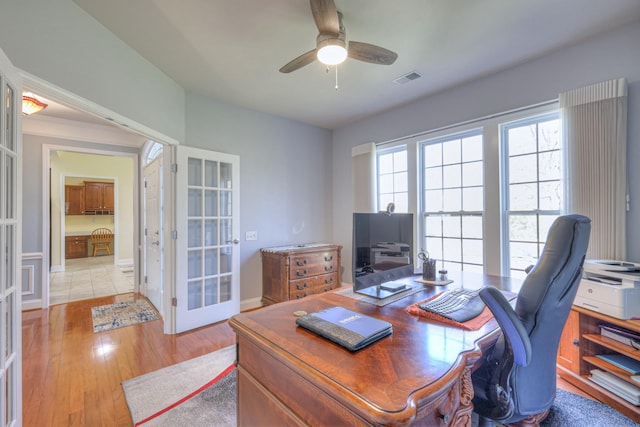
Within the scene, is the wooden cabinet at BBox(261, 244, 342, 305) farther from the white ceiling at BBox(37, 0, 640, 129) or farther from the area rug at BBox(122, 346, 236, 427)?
the white ceiling at BBox(37, 0, 640, 129)

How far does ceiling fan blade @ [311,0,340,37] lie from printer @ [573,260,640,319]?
2.42 meters

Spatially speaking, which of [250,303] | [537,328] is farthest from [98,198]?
[537,328]

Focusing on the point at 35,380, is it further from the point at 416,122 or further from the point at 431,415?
the point at 416,122

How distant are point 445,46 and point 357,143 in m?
2.05

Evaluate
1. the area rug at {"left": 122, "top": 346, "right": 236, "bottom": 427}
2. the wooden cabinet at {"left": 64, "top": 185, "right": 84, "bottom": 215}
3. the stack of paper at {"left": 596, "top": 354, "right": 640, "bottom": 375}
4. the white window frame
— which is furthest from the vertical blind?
the wooden cabinet at {"left": 64, "top": 185, "right": 84, "bottom": 215}

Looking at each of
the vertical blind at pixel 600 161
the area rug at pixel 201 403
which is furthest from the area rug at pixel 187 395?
the vertical blind at pixel 600 161

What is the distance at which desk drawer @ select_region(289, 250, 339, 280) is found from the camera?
356cm

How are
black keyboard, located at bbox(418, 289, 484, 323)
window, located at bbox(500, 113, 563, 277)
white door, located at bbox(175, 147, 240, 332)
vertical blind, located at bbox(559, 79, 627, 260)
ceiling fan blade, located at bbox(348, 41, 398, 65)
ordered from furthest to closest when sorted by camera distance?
white door, located at bbox(175, 147, 240, 332)
window, located at bbox(500, 113, 563, 277)
vertical blind, located at bbox(559, 79, 627, 260)
ceiling fan blade, located at bbox(348, 41, 398, 65)
black keyboard, located at bbox(418, 289, 484, 323)

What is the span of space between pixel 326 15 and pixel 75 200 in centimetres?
931

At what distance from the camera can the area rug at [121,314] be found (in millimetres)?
3363

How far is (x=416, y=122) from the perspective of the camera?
364 cm

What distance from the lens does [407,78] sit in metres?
2.99

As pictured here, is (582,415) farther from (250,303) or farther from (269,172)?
(269,172)

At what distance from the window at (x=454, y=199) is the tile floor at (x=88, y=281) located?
16.6ft
